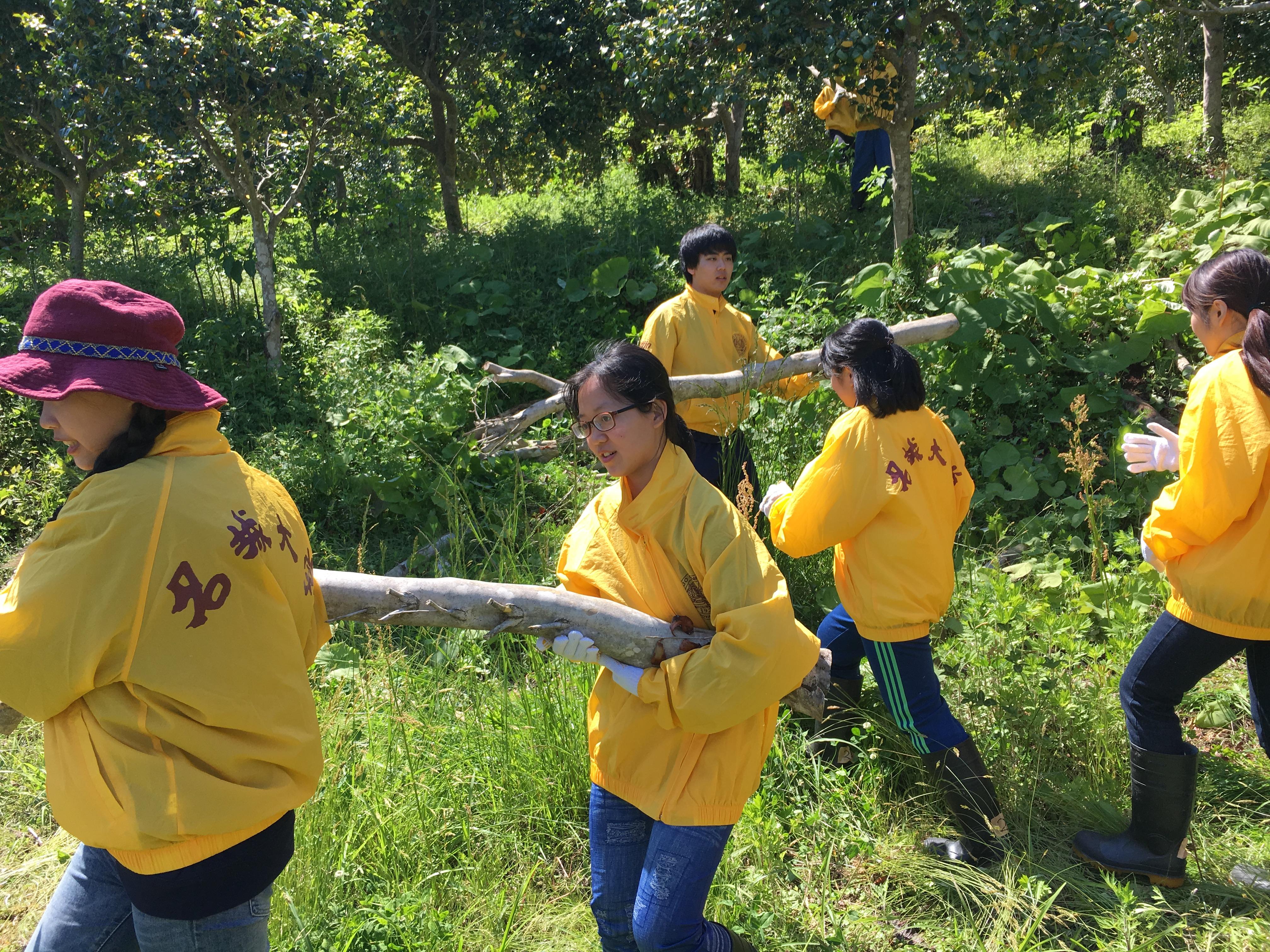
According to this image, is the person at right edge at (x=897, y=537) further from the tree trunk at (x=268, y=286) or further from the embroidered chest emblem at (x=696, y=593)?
the tree trunk at (x=268, y=286)

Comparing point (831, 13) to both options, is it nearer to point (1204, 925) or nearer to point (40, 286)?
point (1204, 925)

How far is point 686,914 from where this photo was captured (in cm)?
190

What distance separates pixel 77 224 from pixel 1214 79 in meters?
10.7

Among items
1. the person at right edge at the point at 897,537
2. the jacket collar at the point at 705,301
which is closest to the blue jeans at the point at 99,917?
the person at right edge at the point at 897,537

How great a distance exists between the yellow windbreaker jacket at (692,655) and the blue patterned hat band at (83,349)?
3.33 ft

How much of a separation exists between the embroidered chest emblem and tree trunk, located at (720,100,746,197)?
8640mm

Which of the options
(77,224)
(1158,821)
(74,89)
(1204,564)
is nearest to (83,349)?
(1204,564)

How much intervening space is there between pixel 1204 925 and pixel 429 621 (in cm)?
224

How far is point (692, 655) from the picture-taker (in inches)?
72.9

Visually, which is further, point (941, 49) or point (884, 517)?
point (941, 49)

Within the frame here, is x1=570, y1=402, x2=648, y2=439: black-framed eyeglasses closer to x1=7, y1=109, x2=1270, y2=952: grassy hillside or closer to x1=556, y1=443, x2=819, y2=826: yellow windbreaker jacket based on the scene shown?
x1=556, y1=443, x2=819, y2=826: yellow windbreaker jacket

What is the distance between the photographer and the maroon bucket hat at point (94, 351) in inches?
62.0

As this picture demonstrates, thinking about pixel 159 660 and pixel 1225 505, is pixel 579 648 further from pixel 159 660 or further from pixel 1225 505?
pixel 1225 505

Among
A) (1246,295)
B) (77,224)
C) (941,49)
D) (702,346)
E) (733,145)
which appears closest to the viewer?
(1246,295)
